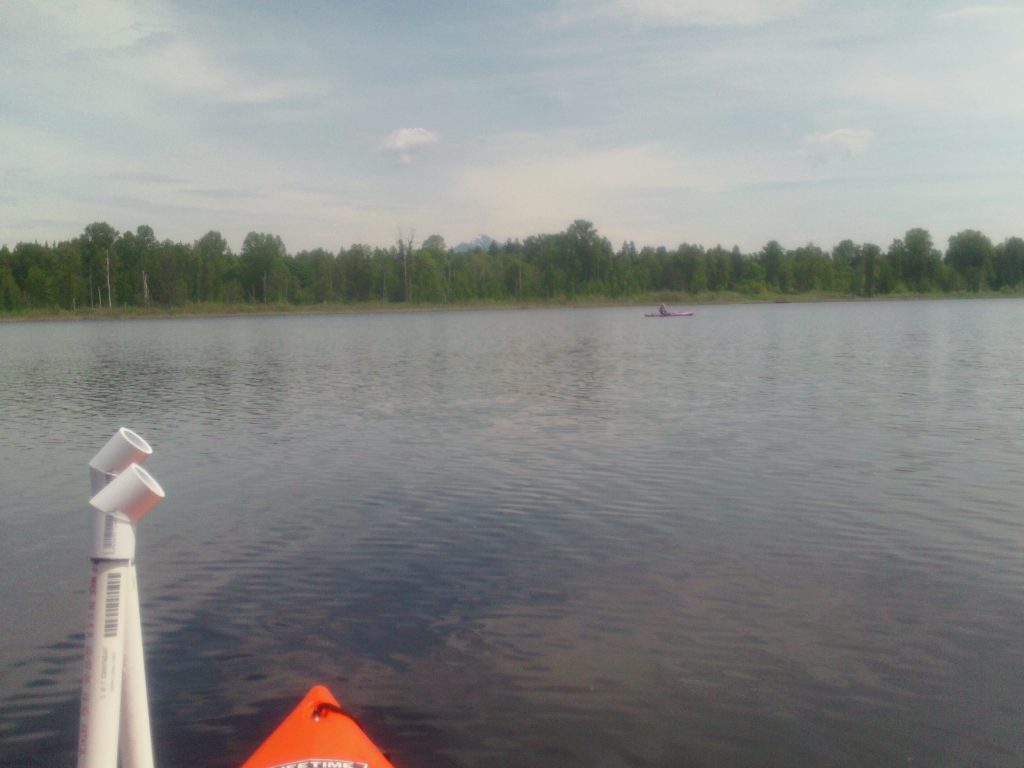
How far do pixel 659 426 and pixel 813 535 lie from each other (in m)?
10.3

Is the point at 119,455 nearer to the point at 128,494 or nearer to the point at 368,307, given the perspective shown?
the point at 128,494

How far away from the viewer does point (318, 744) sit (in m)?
5.73

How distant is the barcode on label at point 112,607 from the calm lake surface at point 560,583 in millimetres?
4045

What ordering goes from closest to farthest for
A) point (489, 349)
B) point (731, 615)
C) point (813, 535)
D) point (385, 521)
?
point (731, 615), point (813, 535), point (385, 521), point (489, 349)

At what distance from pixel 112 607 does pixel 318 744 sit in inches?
101

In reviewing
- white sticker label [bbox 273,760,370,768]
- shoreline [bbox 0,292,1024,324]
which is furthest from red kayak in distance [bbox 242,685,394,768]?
shoreline [bbox 0,292,1024,324]

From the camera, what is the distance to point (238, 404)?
96.5ft

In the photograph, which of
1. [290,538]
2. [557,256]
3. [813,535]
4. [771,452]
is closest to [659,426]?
[771,452]

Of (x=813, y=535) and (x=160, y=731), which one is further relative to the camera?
(x=813, y=535)

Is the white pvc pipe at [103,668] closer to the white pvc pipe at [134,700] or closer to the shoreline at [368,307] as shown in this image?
the white pvc pipe at [134,700]

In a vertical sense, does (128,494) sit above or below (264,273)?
below

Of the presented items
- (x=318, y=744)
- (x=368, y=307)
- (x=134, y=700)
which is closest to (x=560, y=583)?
(x=318, y=744)

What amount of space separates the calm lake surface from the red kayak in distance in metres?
1.36

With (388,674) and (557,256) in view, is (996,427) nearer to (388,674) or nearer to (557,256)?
(388,674)
